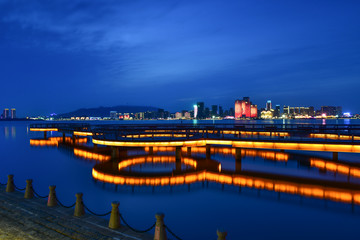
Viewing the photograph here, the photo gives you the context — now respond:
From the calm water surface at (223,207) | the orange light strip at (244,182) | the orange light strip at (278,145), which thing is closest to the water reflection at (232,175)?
the orange light strip at (244,182)

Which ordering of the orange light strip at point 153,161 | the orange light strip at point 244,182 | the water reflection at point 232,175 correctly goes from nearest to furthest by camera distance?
the orange light strip at point 244,182, the water reflection at point 232,175, the orange light strip at point 153,161

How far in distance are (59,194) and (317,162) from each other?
3052cm

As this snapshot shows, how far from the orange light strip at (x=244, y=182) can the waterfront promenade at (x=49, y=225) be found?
1112cm

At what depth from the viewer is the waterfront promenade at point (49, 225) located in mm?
9266

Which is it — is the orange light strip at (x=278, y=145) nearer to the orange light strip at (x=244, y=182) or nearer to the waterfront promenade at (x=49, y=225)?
the orange light strip at (x=244, y=182)

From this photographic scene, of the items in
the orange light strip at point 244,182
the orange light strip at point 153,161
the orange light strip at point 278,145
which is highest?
the orange light strip at point 278,145

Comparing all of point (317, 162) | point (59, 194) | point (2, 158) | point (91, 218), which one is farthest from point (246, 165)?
point (2, 158)

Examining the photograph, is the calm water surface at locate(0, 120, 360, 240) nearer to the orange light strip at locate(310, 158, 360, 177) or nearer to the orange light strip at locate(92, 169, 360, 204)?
the orange light strip at locate(92, 169, 360, 204)

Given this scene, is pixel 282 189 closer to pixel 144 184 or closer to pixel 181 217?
pixel 181 217

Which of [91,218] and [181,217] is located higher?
[91,218]

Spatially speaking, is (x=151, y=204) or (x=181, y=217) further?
(x=151, y=204)

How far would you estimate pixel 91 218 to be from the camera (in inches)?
430

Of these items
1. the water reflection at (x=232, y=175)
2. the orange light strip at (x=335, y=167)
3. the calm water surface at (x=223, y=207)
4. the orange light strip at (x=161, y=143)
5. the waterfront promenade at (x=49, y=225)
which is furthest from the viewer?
the orange light strip at (x=161, y=143)

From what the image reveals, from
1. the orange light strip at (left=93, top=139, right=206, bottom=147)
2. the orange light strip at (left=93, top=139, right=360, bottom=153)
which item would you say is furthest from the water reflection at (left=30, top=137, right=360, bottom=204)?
the orange light strip at (left=93, top=139, right=360, bottom=153)
